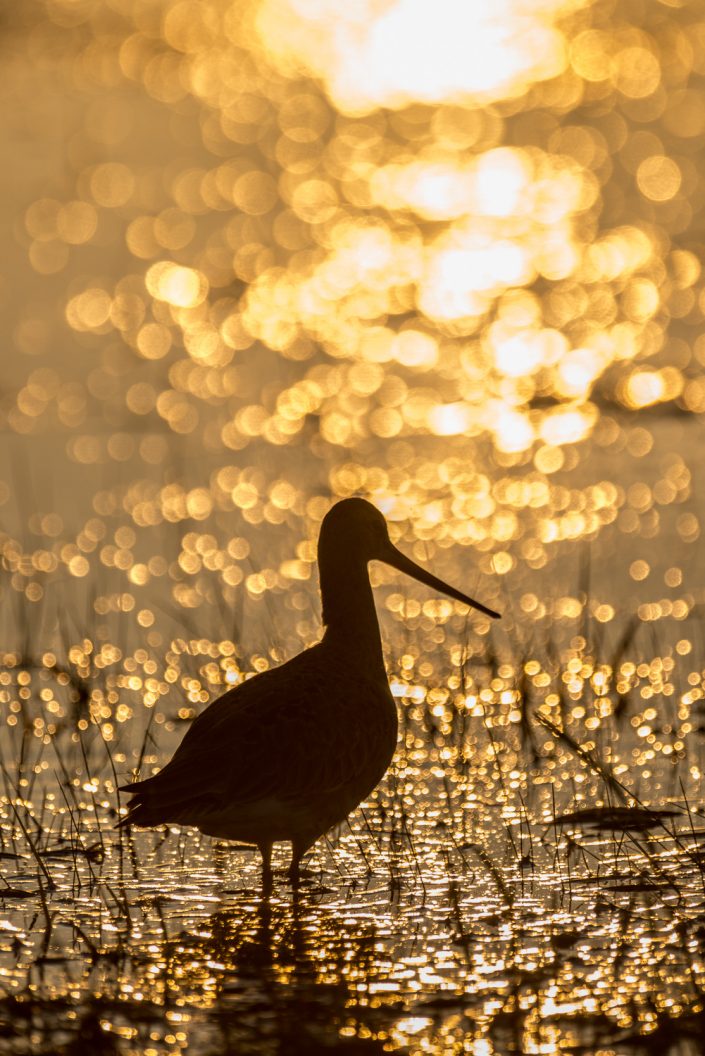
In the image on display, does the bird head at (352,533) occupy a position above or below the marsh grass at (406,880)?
above

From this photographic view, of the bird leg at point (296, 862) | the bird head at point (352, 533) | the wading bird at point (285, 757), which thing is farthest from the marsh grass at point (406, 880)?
the bird head at point (352, 533)

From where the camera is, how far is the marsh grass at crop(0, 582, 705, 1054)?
5.62 metres

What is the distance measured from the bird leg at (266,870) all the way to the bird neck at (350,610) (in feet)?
3.53

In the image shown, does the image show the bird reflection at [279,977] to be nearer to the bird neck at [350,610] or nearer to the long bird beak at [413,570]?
the bird neck at [350,610]

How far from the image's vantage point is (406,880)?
23.4ft

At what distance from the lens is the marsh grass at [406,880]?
18.5 ft

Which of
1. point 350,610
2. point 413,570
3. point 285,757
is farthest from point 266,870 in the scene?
A: point 413,570

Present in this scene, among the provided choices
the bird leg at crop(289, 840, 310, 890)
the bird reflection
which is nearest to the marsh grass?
the bird reflection

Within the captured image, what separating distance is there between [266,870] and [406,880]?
0.52 meters

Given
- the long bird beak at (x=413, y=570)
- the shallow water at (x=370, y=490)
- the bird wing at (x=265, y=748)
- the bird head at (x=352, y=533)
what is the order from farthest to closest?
the long bird beak at (x=413, y=570) → the bird head at (x=352, y=533) → the bird wing at (x=265, y=748) → the shallow water at (x=370, y=490)

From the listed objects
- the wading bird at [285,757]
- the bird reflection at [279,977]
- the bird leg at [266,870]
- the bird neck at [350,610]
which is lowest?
the bird reflection at [279,977]

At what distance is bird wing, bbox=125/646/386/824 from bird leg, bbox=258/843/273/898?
26cm

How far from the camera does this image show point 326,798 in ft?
A: 23.7

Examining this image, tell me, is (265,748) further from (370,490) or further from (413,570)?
(370,490)
